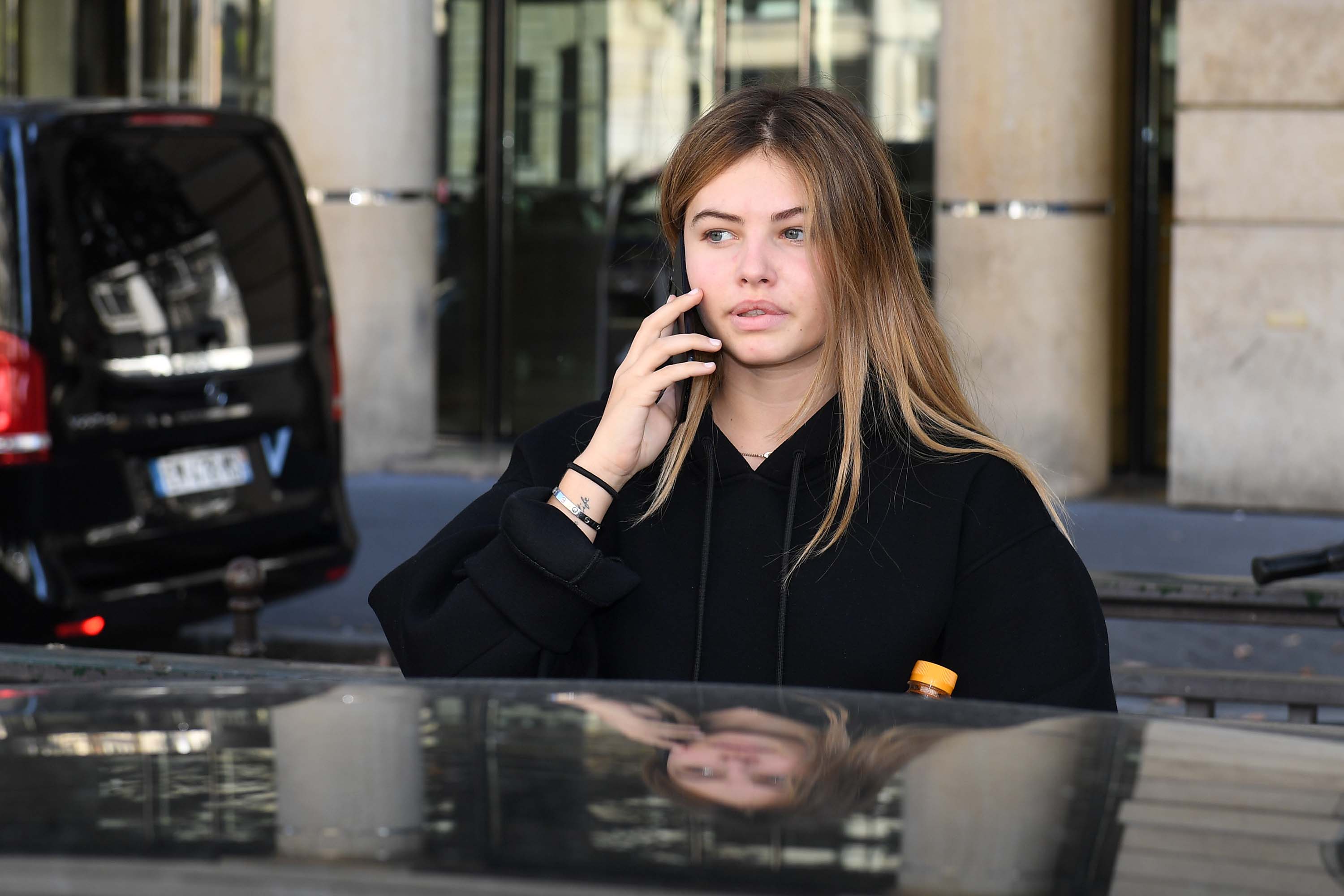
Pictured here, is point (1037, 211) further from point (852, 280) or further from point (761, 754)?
point (761, 754)

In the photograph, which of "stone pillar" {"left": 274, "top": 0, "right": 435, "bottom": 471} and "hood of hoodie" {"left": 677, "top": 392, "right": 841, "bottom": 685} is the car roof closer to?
"hood of hoodie" {"left": 677, "top": 392, "right": 841, "bottom": 685}

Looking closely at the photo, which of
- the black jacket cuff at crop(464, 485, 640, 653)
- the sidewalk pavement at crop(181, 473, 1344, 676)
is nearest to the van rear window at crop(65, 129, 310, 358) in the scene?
the sidewalk pavement at crop(181, 473, 1344, 676)

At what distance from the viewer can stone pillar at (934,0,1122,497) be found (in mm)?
9727

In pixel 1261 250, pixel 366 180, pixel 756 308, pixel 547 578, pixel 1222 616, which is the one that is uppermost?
pixel 366 180

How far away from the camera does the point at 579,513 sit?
2.41 metres

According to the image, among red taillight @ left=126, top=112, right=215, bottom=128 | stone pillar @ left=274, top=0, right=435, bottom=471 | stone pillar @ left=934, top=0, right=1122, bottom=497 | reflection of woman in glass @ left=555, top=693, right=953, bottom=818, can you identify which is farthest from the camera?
stone pillar @ left=274, top=0, right=435, bottom=471

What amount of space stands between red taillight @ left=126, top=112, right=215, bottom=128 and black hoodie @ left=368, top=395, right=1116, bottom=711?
141 inches

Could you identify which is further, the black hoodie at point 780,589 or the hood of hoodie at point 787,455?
the hood of hoodie at point 787,455

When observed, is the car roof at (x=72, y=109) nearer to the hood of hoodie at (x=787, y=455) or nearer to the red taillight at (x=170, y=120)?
the red taillight at (x=170, y=120)

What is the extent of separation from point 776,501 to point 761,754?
110 centimetres

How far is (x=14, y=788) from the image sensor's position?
4.27 feet

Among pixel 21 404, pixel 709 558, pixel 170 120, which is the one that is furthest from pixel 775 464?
pixel 170 120

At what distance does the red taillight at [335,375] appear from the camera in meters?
6.47

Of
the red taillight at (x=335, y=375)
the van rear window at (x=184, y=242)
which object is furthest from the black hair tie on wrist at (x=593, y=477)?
the red taillight at (x=335, y=375)
